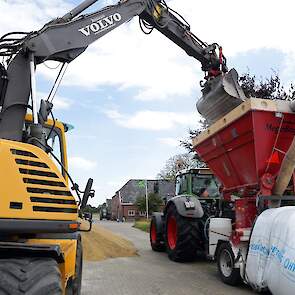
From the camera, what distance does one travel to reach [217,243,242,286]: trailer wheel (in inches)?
297

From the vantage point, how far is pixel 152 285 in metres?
7.78

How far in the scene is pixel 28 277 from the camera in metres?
3.35

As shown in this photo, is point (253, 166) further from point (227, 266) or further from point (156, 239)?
point (156, 239)

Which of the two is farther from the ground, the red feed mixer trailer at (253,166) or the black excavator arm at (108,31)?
the black excavator arm at (108,31)

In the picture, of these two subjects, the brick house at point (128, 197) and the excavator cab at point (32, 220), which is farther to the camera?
the brick house at point (128, 197)

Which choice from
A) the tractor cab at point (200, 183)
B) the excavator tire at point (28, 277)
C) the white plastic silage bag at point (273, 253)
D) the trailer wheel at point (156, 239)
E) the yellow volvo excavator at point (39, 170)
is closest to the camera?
the excavator tire at point (28, 277)

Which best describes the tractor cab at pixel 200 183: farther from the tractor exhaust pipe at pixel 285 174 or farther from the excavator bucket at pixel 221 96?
the tractor exhaust pipe at pixel 285 174

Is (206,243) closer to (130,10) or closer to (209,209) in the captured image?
(209,209)

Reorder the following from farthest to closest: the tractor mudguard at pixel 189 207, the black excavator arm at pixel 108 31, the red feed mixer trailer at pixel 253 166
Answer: the tractor mudguard at pixel 189 207 → the red feed mixer trailer at pixel 253 166 → the black excavator arm at pixel 108 31

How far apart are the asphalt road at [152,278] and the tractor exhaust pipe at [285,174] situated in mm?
1629

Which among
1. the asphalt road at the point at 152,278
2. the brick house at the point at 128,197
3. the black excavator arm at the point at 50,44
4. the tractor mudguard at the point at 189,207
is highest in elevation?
the brick house at the point at 128,197

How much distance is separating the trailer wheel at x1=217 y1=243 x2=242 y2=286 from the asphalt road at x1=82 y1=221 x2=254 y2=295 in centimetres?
12

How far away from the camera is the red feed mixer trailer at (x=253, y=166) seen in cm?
722

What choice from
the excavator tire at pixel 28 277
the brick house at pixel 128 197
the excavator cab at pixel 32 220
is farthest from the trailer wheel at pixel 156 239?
the brick house at pixel 128 197
